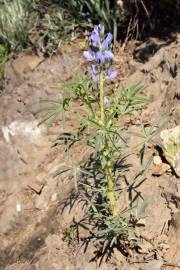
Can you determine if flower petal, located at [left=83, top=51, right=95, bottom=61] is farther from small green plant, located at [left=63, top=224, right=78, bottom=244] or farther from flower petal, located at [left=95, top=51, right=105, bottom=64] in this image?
small green plant, located at [left=63, top=224, right=78, bottom=244]

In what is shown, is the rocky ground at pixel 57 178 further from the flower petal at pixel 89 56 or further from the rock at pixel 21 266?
the flower petal at pixel 89 56

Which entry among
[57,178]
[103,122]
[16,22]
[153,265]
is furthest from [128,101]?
[16,22]

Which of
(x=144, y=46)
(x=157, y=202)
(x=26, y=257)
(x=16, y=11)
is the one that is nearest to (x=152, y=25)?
(x=144, y=46)

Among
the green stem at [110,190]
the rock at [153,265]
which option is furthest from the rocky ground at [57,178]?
the green stem at [110,190]

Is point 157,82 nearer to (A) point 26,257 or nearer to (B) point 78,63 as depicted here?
(B) point 78,63

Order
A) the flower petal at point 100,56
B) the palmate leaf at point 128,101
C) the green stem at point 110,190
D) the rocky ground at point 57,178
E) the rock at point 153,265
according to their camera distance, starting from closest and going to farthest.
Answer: the flower petal at point 100,56 < the palmate leaf at point 128,101 < the green stem at point 110,190 < the rock at point 153,265 < the rocky ground at point 57,178

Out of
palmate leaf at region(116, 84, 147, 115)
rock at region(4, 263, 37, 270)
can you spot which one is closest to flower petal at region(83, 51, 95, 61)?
palmate leaf at region(116, 84, 147, 115)
